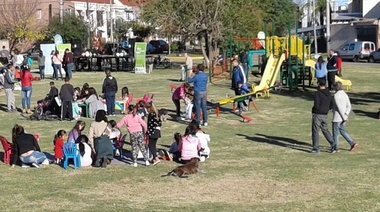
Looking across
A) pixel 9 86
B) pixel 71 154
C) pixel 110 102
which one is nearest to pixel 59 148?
pixel 71 154

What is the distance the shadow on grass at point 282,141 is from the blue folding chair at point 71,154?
5.19 meters

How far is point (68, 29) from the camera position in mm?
65938

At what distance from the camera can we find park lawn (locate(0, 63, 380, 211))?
436 inches

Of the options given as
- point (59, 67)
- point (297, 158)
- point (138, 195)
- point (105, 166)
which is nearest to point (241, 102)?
point (297, 158)

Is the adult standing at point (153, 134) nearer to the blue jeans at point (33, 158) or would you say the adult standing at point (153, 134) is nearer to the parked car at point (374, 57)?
the blue jeans at point (33, 158)

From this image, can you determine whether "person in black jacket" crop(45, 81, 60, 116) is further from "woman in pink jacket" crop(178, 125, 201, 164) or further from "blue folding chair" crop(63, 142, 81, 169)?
"woman in pink jacket" crop(178, 125, 201, 164)

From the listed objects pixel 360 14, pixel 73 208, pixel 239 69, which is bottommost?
pixel 73 208

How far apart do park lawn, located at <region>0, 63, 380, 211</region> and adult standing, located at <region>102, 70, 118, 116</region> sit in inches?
92.8

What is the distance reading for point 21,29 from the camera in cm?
6638

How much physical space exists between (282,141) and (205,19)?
28517 millimetres

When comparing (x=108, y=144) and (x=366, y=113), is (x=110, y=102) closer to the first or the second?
(x=108, y=144)

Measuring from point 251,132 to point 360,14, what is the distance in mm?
65344

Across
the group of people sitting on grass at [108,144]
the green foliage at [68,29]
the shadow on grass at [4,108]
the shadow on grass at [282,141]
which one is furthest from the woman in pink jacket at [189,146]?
the green foliage at [68,29]

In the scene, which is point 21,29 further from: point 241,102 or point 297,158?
point 297,158
